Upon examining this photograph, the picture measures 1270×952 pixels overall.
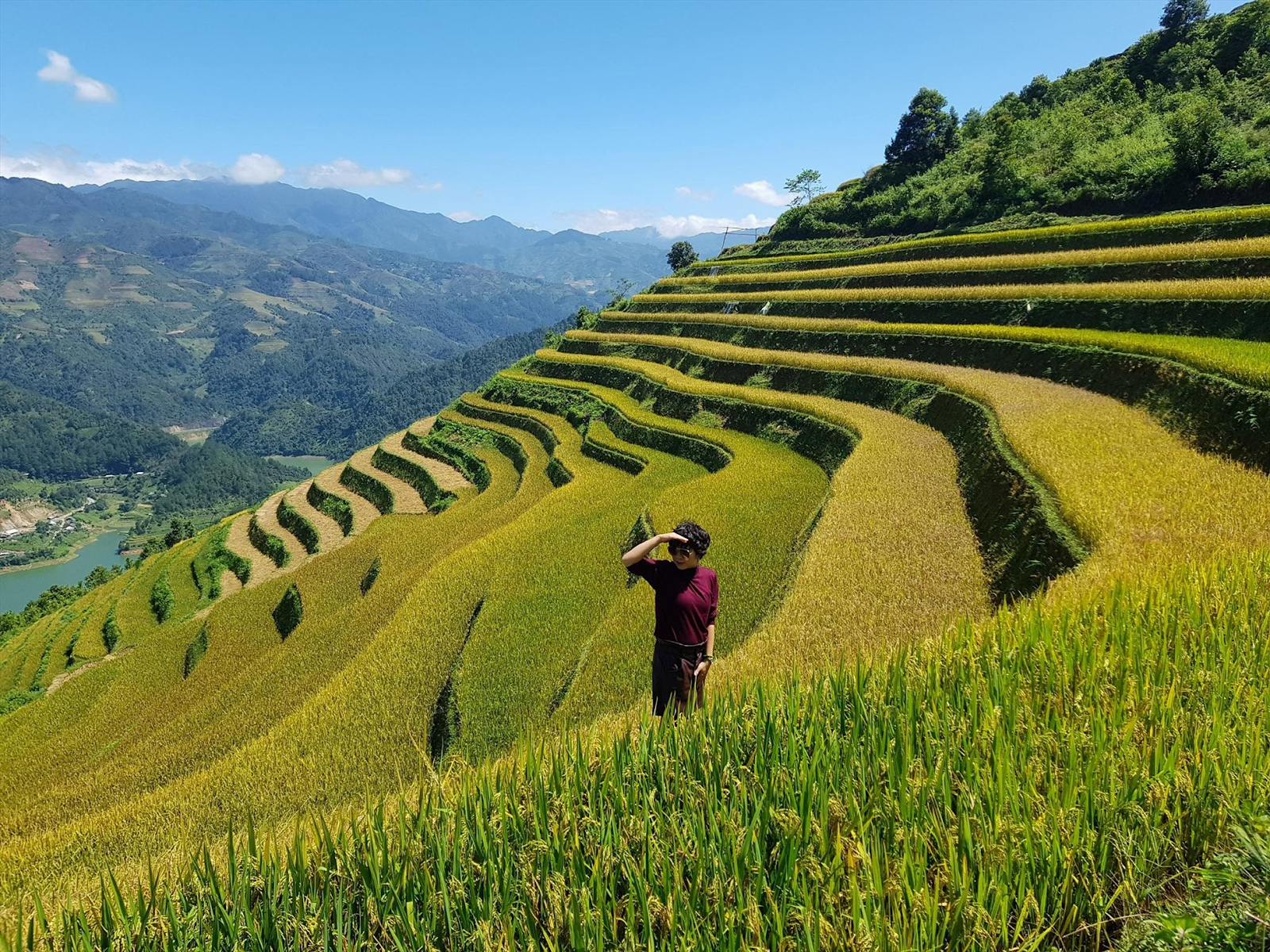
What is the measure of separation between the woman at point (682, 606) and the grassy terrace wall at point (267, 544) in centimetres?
2977

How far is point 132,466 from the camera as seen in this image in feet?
561

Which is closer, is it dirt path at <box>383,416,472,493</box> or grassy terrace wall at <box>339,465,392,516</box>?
dirt path at <box>383,416,472,493</box>

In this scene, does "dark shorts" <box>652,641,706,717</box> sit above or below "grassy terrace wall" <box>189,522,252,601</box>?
above

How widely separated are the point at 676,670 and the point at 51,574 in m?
135

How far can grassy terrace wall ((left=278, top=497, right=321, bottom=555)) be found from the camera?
30.9 m

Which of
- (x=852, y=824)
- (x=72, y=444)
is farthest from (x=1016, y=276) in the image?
(x=72, y=444)

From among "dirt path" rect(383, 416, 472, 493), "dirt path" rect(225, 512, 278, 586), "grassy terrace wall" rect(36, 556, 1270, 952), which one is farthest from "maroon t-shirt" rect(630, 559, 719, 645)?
"dirt path" rect(225, 512, 278, 586)

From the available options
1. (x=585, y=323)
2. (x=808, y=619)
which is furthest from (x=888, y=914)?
(x=585, y=323)

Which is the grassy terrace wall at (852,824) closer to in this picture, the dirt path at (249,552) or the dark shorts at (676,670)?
the dark shorts at (676,670)

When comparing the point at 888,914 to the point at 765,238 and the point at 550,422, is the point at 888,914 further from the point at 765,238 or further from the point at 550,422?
the point at 765,238

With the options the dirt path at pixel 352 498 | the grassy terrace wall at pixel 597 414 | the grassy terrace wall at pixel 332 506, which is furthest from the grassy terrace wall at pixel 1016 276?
the grassy terrace wall at pixel 332 506

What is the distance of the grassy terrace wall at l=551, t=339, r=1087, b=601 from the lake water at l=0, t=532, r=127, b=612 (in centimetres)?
10479

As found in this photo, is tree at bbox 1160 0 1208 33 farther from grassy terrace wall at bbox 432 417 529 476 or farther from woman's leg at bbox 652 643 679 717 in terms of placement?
woman's leg at bbox 652 643 679 717

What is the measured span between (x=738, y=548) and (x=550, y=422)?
66.9 ft
